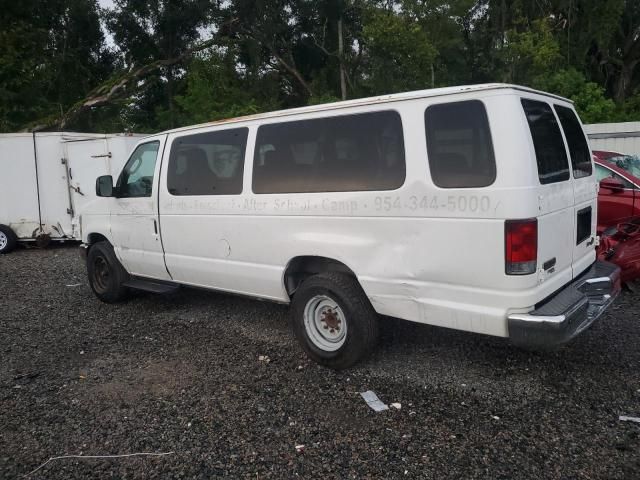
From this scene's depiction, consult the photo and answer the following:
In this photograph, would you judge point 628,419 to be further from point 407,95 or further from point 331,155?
point 331,155

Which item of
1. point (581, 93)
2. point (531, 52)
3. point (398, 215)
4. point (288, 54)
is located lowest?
point (398, 215)

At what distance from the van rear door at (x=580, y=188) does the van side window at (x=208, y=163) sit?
8.92ft

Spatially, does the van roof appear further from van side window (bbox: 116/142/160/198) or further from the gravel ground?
the gravel ground

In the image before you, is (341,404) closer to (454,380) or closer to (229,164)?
(454,380)

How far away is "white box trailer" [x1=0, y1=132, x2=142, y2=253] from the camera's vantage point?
436 inches

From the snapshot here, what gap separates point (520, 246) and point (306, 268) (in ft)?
6.15

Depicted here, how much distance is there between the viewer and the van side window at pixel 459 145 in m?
3.42

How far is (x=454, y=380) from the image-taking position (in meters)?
4.13

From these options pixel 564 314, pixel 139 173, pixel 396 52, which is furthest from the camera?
pixel 396 52

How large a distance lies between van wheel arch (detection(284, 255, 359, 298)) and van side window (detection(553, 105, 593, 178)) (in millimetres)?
1966

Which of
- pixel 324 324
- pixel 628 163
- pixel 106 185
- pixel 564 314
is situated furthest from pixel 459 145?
pixel 628 163

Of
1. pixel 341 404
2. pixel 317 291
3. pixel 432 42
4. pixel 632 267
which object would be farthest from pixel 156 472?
pixel 432 42

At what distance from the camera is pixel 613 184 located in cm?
768

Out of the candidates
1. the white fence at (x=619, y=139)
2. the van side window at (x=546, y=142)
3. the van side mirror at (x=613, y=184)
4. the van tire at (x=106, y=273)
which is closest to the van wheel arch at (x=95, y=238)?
the van tire at (x=106, y=273)
